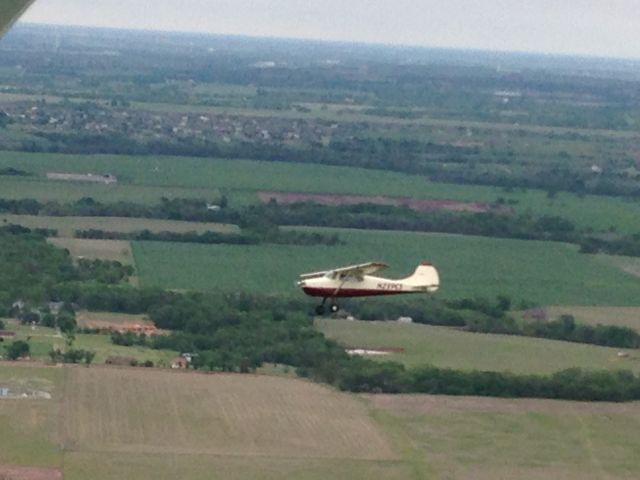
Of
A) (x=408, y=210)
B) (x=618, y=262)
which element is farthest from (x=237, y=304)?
(x=408, y=210)

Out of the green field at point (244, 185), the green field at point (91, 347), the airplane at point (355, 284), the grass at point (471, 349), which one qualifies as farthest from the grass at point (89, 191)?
the airplane at point (355, 284)

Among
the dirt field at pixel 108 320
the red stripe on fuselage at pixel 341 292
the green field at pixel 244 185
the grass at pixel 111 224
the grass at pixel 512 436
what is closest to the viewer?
the red stripe on fuselage at pixel 341 292

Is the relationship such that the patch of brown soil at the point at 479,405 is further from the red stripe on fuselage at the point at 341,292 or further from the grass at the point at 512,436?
the red stripe on fuselage at the point at 341,292

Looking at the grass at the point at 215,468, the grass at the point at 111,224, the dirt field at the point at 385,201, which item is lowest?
the dirt field at the point at 385,201

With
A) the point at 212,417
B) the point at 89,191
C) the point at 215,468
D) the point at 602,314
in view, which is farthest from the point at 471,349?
the point at 89,191

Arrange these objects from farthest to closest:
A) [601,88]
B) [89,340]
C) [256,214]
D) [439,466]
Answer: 1. [601,88]
2. [256,214]
3. [89,340]
4. [439,466]

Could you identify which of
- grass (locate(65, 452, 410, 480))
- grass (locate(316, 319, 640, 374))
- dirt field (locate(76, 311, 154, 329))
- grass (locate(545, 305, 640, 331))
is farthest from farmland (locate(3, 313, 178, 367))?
grass (locate(545, 305, 640, 331))

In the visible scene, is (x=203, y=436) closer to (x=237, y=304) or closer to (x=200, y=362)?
(x=200, y=362)
